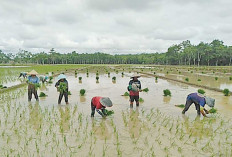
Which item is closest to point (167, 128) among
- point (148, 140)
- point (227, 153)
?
point (148, 140)

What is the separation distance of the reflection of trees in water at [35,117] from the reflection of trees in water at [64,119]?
0.57m

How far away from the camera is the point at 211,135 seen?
5.11m

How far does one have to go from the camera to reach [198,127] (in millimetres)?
5699

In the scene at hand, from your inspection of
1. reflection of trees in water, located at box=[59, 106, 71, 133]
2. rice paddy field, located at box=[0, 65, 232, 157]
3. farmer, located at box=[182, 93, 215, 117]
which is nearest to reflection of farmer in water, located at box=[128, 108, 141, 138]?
rice paddy field, located at box=[0, 65, 232, 157]

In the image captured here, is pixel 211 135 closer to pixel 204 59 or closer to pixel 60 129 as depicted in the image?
pixel 60 129

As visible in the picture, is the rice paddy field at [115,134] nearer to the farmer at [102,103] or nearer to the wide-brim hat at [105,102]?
the farmer at [102,103]

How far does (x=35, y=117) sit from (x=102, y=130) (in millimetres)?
2365

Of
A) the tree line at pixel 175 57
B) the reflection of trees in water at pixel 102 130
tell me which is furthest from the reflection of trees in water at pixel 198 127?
the tree line at pixel 175 57

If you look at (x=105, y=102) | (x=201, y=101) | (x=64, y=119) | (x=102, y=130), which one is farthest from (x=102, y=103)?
(x=201, y=101)

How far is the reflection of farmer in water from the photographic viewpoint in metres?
5.20

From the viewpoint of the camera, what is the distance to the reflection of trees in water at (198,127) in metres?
5.20

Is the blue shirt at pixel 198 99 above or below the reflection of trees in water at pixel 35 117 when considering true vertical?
above

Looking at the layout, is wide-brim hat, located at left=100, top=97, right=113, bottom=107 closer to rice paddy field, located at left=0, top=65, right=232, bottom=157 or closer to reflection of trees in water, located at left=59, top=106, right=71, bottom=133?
rice paddy field, located at left=0, top=65, right=232, bottom=157

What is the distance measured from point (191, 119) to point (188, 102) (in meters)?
A: 0.57
